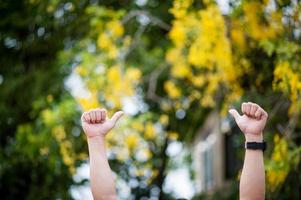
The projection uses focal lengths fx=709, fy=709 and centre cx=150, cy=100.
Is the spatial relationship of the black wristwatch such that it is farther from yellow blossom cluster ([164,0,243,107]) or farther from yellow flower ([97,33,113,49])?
yellow flower ([97,33,113,49])

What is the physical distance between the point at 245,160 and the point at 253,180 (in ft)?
0.36

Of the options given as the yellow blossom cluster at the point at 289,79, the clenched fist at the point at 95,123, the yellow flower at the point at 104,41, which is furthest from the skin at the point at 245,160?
the yellow flower at the point at 104,41

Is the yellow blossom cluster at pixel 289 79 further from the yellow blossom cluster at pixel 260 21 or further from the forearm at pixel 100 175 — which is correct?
the forearm at pixel 100 175

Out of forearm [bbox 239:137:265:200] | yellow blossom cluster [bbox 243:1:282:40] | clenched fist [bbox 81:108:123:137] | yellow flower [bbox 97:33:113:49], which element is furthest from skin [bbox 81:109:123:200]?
yellow flower [bbox 97:33:113:49]

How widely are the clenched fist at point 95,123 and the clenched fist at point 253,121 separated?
676 millimetres

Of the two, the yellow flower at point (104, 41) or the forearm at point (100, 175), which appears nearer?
the forearm at point (100, 175)

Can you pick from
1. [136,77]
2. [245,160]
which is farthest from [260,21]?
[245,160]

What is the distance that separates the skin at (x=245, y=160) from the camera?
3.33m

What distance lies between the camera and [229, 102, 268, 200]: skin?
3.32 meters

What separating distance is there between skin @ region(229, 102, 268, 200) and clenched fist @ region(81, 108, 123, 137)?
67 centimetres

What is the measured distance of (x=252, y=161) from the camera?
338 cm

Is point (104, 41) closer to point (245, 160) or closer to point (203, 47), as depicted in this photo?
point (203, 47)

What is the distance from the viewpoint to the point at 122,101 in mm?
9852

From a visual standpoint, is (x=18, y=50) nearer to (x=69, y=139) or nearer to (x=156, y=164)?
(x=69, y=139)
